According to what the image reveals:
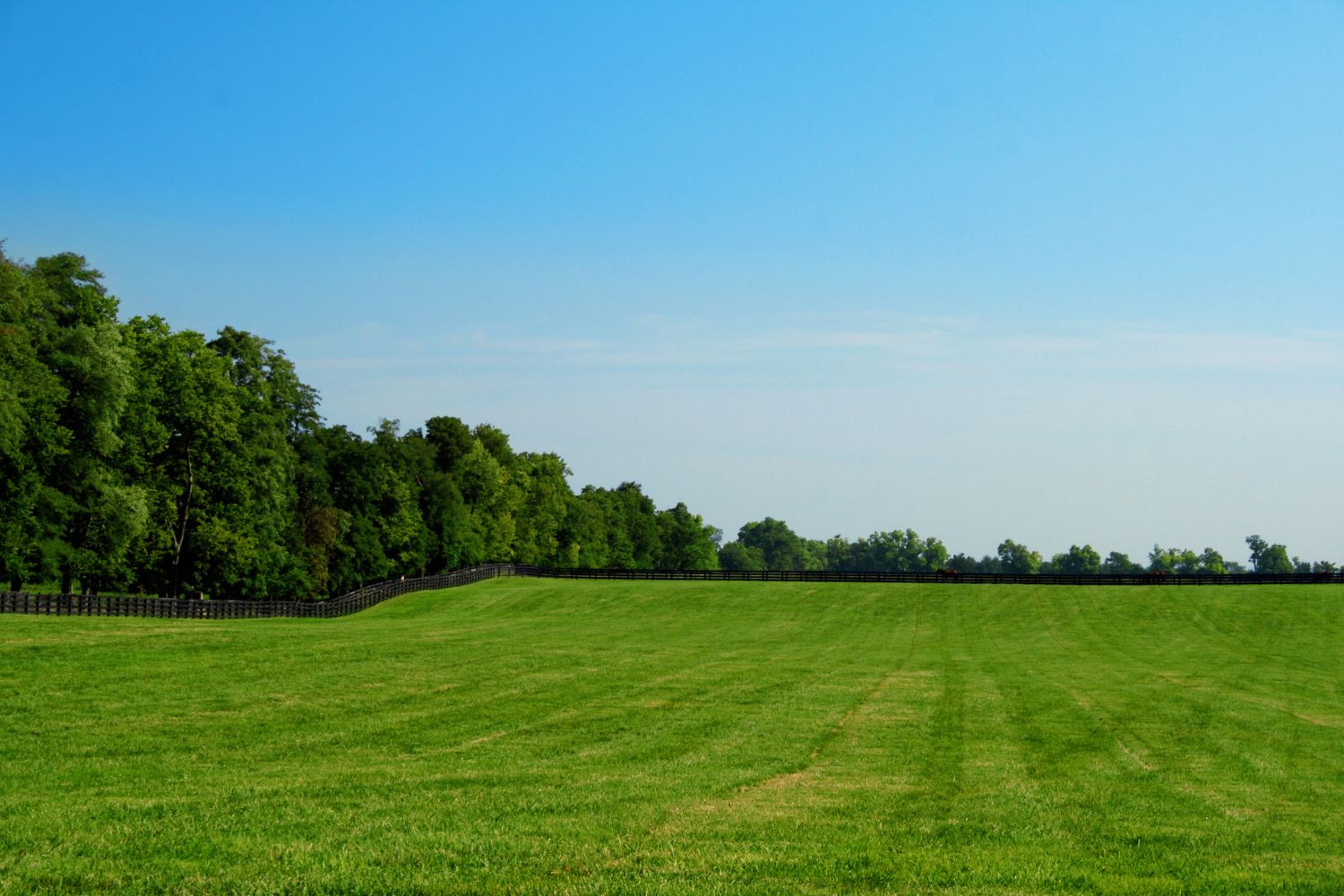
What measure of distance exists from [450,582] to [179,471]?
2650 cm

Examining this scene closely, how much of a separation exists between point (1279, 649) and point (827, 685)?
32.6 m

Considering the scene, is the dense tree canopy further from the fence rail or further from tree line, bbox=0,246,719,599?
the fence rail

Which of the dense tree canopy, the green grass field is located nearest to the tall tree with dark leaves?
the dense tree canopy

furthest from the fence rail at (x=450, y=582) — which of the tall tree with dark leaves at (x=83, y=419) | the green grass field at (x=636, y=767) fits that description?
the green grass field at (x=636, y=767)

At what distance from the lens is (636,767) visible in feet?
63.6

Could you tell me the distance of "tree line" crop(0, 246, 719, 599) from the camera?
176 feet

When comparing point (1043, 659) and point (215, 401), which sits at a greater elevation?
point (215, 401)

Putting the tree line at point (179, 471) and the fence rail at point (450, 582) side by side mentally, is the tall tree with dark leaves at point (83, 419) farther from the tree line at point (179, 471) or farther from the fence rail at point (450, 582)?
the fence rail at point (450, 582)

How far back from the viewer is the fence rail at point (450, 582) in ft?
159

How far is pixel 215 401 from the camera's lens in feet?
219

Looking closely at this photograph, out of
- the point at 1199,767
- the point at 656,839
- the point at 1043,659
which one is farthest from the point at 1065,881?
the point at 1043,659

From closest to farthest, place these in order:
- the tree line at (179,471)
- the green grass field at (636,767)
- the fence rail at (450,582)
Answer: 1. the green grass field at (636,767)
2. the fence rail at (450,582)
3. the tree line at (179,471)

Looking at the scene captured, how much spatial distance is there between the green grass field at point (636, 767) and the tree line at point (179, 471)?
559 inches

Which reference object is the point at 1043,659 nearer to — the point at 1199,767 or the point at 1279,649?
the point at 1279,649
